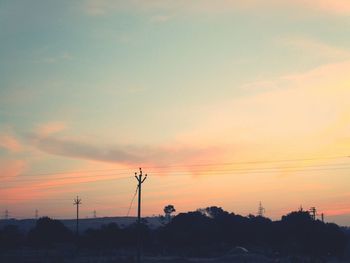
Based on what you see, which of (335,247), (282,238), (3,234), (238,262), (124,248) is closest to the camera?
(238,262)

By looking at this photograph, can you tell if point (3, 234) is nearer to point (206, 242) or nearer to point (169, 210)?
point (206, 242)

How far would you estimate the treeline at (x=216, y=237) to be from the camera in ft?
297

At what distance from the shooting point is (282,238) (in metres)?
95.1

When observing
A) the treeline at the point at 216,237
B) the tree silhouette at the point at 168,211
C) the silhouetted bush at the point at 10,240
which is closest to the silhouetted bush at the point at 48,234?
the treeline at the point at 216,237

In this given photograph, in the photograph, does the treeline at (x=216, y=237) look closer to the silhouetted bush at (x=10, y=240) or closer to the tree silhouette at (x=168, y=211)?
the silhouetted bush at (x=10, y=240)

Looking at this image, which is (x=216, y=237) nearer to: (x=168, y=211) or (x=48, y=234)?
(x=48, y=234)

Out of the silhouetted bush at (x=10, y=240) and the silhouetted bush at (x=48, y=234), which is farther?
the silhouetted bush at (x=48, y=234)

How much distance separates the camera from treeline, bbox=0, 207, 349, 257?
3561 inches

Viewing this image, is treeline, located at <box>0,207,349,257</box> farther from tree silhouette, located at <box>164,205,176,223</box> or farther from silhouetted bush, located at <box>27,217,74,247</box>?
tree silhouette, located at <box>164,205,176,223</box>

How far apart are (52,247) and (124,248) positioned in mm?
13401

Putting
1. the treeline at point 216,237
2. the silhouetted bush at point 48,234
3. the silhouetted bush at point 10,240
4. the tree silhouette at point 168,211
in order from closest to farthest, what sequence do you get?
the treeline at point 216,237, the silhouetted bush at point 10,240, the silhouetted bush at point 48,234, the tree silhouette at point 168,211

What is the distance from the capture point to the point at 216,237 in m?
101

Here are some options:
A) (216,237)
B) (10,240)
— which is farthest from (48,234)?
(216,237)

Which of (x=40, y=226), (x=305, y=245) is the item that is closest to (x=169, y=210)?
(x=40, y=226)
